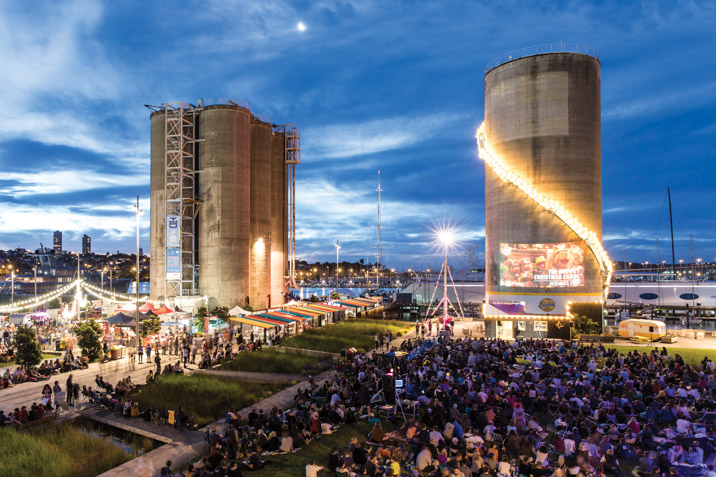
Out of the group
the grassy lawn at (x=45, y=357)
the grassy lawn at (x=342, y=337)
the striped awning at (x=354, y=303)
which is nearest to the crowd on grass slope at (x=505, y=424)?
the grassy lawn at (x=342, y=337)

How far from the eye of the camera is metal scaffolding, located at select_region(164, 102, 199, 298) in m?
55.2

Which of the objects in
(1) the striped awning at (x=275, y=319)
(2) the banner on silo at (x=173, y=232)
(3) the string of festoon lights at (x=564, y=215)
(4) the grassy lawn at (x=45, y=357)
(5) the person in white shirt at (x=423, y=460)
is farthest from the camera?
(2) the banner on silo at (x=173, y=232)

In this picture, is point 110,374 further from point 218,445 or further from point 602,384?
point 602,384

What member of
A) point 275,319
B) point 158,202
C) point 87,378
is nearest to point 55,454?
point 87,378

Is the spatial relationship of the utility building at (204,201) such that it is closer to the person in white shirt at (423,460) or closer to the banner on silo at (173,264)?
the banner on silo at (173,264)

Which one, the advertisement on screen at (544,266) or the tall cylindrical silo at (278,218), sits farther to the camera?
the tall cylindrical silo at (278,218)

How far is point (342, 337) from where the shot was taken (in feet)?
139

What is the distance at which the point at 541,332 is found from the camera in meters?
47.6

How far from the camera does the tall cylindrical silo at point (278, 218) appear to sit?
6888cm

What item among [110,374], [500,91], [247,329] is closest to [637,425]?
[110,374]

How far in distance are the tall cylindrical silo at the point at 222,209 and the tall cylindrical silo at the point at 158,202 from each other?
5078mm

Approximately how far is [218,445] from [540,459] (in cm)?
1003

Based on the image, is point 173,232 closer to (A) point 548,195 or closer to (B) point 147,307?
(B) point 147,307

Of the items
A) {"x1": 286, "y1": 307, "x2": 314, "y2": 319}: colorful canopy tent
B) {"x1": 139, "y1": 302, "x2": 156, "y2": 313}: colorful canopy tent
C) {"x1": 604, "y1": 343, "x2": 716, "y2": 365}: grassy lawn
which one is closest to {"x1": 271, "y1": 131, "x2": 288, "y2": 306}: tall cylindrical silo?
{"x1": 286, "y1": 307, "x2": 314, "y2": 319}: colorful canopy tent
